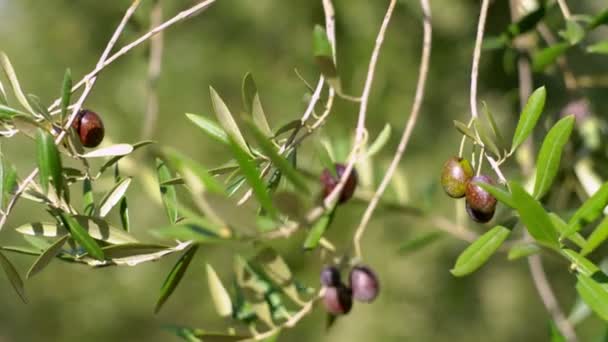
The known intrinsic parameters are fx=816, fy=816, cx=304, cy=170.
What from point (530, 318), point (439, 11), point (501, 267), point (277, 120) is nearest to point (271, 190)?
point (439, 11)

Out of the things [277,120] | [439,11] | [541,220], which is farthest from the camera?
[277,120]

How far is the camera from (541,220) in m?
0.50

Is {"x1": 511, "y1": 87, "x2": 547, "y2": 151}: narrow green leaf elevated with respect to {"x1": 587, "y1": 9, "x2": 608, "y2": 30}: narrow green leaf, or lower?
lower

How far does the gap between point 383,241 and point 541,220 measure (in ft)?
4.77

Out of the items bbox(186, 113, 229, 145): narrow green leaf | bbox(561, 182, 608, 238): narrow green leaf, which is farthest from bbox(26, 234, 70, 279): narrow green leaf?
bbox(561, 182, 608, 238): narrow green leaf

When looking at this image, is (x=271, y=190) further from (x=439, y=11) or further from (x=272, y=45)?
(x=272, y=45)

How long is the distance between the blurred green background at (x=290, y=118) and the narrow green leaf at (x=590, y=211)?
693 millimetres

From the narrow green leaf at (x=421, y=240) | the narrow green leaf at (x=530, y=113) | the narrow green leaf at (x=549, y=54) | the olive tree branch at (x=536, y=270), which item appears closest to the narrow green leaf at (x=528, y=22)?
the narrow green leaf at (x=549, y=54)

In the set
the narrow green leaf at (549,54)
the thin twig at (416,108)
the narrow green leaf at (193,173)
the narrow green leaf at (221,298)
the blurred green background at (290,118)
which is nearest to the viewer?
the narrow green leaf at (193,173)

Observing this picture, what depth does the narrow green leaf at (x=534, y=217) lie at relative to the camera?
0.48 metres

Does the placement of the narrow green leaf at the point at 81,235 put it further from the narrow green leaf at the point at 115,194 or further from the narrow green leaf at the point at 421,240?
the narrow green leaf at the point at 421,240

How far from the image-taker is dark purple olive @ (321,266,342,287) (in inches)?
24.2

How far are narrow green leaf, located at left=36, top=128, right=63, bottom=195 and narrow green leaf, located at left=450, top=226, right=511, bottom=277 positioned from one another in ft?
0.88

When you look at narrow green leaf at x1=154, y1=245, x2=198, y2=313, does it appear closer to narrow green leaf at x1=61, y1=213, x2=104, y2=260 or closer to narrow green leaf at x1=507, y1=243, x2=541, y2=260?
narrow green leaf at x1=61, y1=213, x2=104, y2=260
